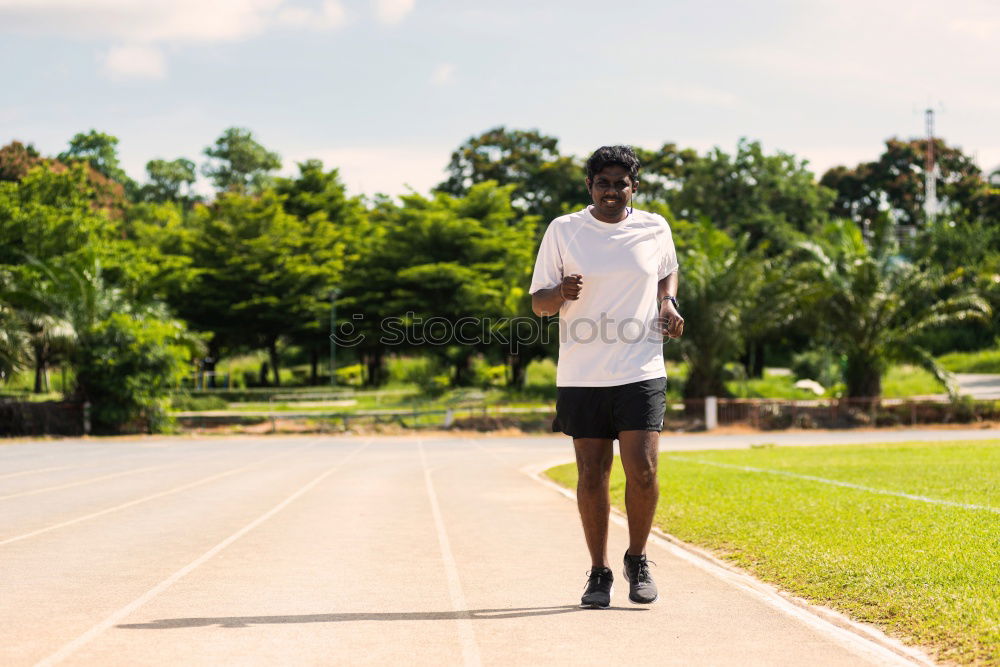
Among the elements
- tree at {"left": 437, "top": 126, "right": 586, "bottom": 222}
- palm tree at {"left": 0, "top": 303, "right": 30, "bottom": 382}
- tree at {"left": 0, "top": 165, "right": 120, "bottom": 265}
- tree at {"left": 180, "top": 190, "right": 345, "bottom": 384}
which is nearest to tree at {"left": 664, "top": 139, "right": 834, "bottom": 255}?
tree at {"left": 437, "top": 126, "right": 586, "bottom": 222}

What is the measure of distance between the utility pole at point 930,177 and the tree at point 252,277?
35438 mm

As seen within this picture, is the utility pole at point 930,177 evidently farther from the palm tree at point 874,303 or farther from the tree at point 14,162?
the tree at point 14,162

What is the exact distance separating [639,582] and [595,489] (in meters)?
0.55

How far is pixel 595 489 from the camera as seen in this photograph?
5766 mm

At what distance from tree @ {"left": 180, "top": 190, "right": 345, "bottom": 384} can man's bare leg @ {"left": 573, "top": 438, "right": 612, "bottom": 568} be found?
44391 millimetres

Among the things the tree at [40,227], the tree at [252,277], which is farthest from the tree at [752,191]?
the tree at [40,227]

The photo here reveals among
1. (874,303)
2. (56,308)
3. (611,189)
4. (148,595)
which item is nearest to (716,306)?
(874,303)

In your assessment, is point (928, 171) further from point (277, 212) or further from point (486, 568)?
point (486, 568)

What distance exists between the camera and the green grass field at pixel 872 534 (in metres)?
5.16

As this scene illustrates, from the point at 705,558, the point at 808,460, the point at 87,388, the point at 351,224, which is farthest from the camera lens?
the point at 351,224

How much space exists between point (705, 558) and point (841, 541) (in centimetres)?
95

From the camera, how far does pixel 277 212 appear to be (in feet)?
172

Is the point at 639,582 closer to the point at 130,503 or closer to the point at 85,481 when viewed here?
the point at 130,503

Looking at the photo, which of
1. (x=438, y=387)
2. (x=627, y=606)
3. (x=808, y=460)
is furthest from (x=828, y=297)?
(x=627, y=606)
